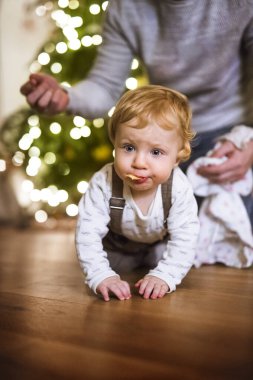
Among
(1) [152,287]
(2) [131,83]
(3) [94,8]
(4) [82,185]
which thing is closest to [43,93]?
(1) [152,287]

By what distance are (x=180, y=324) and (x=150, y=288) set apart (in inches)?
8.6

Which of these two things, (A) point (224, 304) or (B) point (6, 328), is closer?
(B) point (6, 328)

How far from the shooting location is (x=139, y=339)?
0.80 metres

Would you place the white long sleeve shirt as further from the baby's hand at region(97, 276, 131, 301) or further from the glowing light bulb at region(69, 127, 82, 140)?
the glowing light bulb at region(69, 127, 82, 140)

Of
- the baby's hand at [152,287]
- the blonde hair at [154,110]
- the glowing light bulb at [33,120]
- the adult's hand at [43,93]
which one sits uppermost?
the blonde hair at [154,110]

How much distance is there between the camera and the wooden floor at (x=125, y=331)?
67 cm

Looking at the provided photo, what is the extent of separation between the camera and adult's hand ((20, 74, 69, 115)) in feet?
4.49

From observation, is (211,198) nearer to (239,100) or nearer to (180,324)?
(239,100)

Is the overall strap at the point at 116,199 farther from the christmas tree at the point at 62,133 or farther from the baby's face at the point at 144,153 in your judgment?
A: the christmas tree at the point at 62,133

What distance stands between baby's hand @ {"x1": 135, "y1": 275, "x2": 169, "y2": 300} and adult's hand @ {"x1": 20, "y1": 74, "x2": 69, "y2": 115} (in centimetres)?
57

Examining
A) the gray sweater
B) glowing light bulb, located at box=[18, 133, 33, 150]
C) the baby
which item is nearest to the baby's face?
the baby

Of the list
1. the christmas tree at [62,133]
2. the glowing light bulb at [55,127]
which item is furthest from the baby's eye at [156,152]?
the glowing light bulb at [55,127]

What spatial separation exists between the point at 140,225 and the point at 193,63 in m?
0.61

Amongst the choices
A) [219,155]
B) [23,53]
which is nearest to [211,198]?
[219,155]
